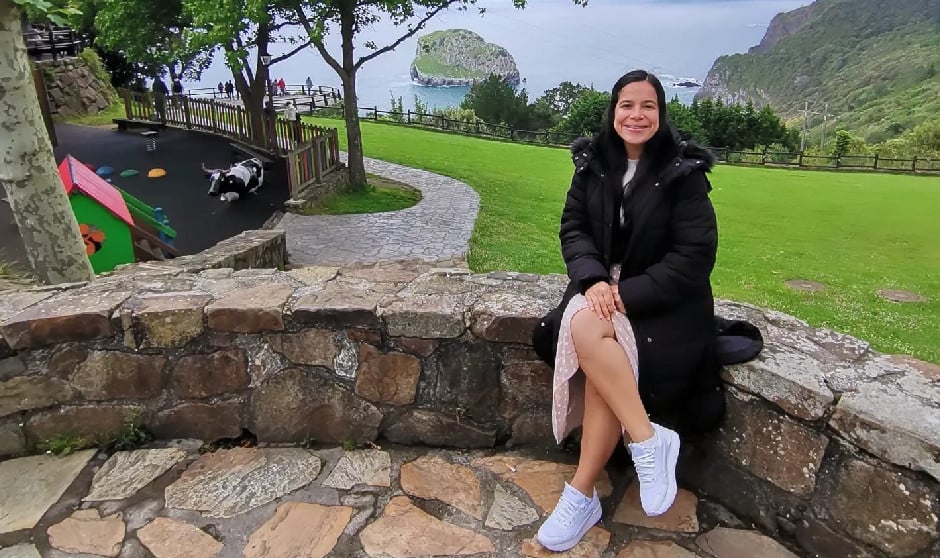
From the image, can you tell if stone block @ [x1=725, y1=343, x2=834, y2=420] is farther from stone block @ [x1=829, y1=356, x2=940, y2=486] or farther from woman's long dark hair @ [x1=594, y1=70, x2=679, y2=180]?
woman's long dark hair @ [x1=594, y1=70, x2=679, y2=180]

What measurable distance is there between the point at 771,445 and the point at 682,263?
25.4 inches

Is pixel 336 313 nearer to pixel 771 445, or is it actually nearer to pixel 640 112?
pixel 640 112

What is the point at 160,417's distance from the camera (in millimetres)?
2729

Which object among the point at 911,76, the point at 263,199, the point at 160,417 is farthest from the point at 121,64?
the point at 911,76

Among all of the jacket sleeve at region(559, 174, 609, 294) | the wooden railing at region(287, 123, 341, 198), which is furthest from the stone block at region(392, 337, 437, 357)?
the wooden railing at region(287, 123, 341, 198)

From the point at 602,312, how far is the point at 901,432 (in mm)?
882

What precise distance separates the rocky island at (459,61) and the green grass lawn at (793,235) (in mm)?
137768

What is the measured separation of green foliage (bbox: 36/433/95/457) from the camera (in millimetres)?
2656

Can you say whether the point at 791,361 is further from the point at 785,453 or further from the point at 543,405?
the point at 543,405

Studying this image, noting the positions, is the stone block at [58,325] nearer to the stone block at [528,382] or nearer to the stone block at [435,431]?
the stone block at [435,431]

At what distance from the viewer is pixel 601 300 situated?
2.21m

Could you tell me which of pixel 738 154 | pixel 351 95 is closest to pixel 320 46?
pixel 351 95

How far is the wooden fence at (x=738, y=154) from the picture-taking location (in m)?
25.6

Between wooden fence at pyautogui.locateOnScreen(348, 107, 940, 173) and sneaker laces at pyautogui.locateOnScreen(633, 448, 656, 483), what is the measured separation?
74.4 ft
